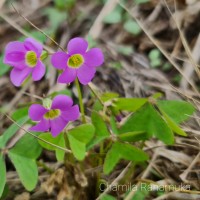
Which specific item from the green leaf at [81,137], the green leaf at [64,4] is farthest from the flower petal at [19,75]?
the green leaf at [64,4]

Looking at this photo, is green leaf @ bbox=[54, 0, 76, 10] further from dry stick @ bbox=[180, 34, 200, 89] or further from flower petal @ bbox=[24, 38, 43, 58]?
flower petal @ bbox=[24, 38, 43, 58]

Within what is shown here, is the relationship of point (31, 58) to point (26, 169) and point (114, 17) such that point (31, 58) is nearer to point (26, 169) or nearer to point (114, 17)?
point (26, 169)

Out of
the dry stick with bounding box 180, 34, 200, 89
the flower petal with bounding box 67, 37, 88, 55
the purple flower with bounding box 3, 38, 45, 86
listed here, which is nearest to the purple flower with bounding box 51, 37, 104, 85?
the flower petal with bounding box 67, 37, 88, 55

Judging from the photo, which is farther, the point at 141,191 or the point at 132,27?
the point at 132,27

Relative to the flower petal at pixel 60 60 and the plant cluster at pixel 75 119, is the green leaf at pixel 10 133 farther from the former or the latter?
the flower petal at pixel 60 60

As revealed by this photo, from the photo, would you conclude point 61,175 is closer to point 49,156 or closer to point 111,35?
point 49,156

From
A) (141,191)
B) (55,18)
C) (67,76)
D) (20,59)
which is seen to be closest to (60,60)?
(67,76)

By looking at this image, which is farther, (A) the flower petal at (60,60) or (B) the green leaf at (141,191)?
(B) the green leaf at (141,191)
